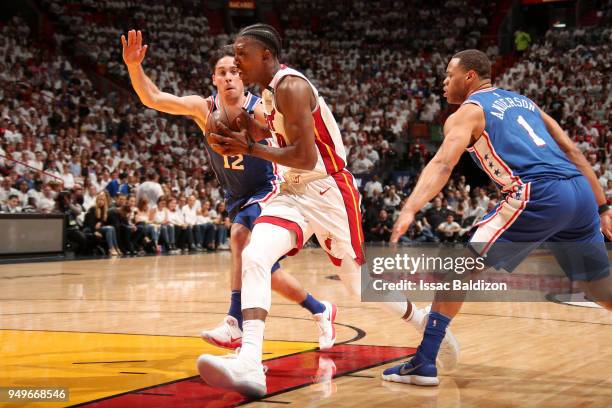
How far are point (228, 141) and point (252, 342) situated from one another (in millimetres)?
978

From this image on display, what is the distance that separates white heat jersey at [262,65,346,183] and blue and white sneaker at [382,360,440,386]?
44.0 inches

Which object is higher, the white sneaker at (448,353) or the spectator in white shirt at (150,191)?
the spectator in white shirt at (150,191)

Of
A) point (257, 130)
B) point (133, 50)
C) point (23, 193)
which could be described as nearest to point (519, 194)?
point (257, 130)

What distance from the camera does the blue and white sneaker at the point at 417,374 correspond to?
4.35 metres

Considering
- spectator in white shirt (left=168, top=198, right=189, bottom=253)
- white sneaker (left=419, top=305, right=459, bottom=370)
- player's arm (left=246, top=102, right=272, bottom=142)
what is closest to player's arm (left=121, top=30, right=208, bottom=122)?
player's arm (left=246, top=102, right=272, bottom=142)

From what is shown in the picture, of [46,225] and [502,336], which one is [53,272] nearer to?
[46,225]

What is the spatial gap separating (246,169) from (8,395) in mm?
2240

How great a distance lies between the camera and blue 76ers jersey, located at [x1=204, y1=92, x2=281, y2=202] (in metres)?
5.57

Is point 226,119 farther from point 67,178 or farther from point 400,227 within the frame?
point 67,178

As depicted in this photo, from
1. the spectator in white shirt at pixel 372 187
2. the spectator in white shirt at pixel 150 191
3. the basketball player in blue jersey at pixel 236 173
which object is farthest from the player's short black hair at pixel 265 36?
the spectator in white shirt at pixel 372 187

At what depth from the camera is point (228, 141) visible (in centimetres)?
409

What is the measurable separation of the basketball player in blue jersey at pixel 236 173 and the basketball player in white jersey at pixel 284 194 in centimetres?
85

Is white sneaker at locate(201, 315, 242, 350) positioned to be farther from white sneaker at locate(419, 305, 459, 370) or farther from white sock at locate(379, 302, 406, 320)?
white sneaker at locate(419, 305, 459, 370)

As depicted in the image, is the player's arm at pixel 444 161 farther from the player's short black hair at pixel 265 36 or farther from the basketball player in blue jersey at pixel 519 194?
the player's short black hair at pixel 265 36
